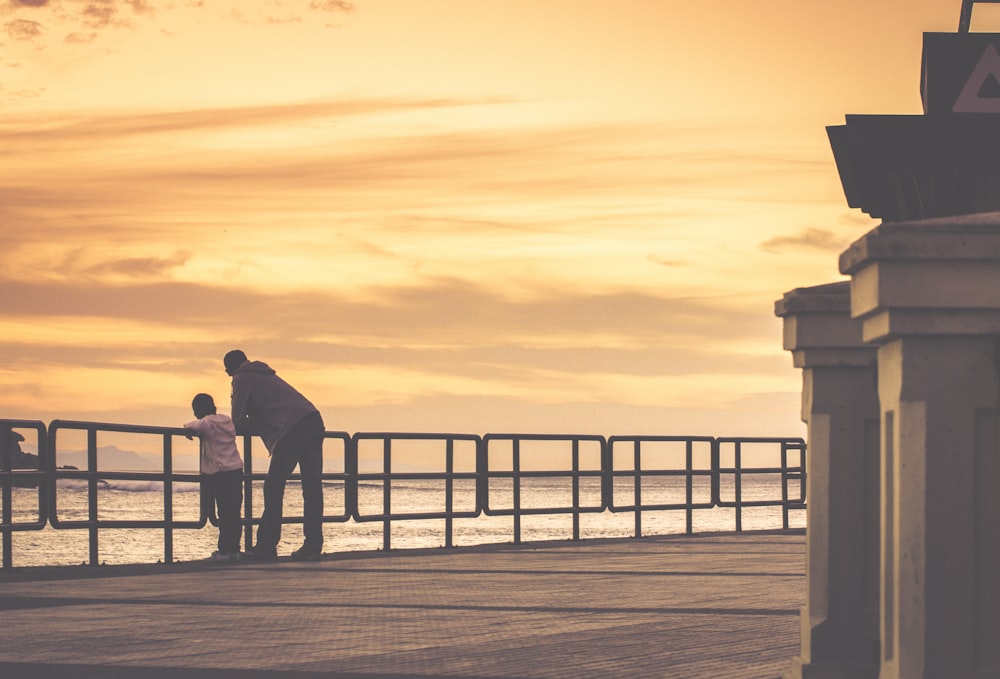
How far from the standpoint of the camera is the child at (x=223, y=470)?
15.4 metres

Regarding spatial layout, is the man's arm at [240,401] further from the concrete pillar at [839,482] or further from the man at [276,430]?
the concrete pillar at [839,482]

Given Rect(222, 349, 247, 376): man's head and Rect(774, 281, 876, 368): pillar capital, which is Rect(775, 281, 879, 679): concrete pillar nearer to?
Rect(774, 281, 876, 368): pillar capital

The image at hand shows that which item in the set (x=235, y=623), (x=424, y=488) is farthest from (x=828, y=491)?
(x=424, y=488)

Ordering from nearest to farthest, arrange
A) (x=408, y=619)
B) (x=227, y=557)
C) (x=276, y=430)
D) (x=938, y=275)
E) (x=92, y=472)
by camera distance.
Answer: (x=938, y=275) < (x=408, y=619) < (x=92, y=472) < (x=276, y=430) < (x=227, y=557)

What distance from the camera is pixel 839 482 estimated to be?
6.26m

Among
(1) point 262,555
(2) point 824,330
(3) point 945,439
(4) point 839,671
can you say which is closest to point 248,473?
(1) point 262,555

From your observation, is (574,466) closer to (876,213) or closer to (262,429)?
(876,213)

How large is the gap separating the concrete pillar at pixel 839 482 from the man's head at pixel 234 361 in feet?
30.6

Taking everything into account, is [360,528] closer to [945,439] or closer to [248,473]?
[248,473]

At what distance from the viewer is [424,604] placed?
1084 cm

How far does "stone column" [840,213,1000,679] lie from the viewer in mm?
4547

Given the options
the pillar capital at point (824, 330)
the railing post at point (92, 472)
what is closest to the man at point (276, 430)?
the railing post at point (92, 472)

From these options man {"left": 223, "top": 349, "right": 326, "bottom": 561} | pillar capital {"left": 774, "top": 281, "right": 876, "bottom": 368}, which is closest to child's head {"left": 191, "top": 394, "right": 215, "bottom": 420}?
man {"left": 223, "top": 349, "right": 326, "bottom": 561}

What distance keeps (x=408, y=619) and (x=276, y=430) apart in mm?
5441
